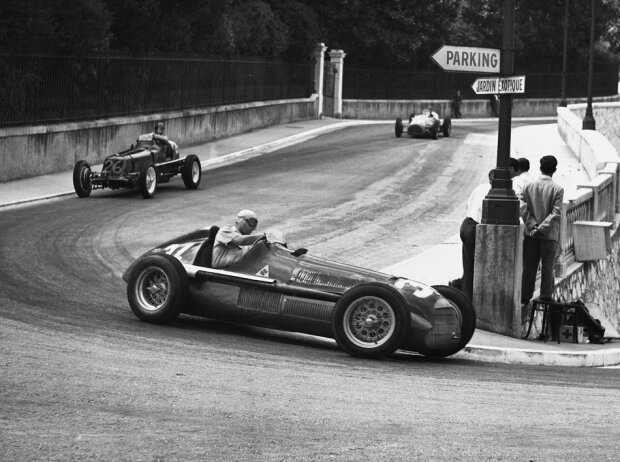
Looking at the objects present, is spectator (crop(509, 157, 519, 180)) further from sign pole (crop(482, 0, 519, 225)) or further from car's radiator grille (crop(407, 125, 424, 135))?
car's radiator grille (crop(407, 125, 424, 135))

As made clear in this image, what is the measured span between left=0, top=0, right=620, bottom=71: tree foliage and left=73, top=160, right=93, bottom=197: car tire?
4258 mm

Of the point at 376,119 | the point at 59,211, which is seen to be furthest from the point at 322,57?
the point at 59,211

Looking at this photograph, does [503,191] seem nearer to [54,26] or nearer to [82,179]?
[82,179]

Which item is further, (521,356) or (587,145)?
(587,145)

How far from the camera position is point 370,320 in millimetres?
10242

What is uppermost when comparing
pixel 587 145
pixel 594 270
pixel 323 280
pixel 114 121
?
pixel 114 121

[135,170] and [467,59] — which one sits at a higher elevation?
[467,59]

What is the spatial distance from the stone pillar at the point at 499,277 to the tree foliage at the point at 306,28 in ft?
49.1

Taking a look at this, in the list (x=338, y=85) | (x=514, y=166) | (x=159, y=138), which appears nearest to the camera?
(x=514, y=166)

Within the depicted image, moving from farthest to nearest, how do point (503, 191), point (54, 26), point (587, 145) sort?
1. point (587, 145)
2. point (54, 26)
3. point (503, 191)

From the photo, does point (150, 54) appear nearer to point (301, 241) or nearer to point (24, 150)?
point (24, 150)

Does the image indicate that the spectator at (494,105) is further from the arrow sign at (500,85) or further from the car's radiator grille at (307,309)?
the car's radiator grille at (307,309)

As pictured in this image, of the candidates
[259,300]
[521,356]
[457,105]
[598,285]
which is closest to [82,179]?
[598,285]

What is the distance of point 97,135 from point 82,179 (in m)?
6.61
